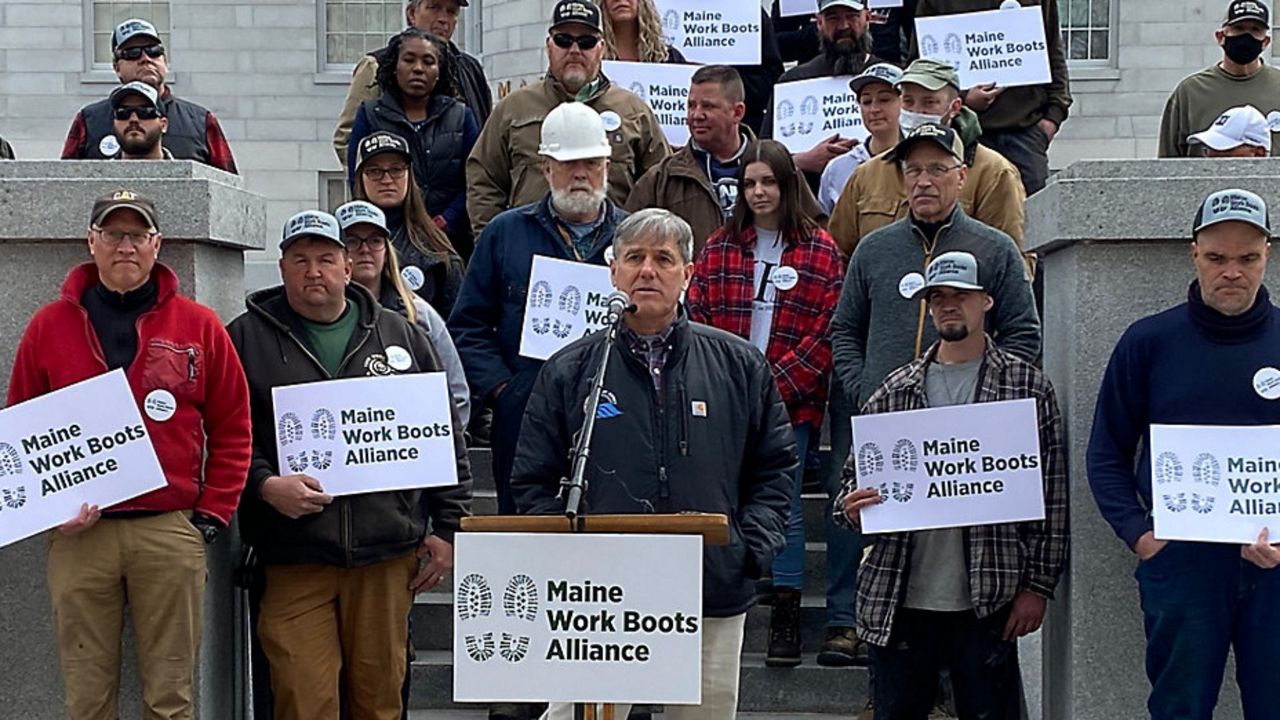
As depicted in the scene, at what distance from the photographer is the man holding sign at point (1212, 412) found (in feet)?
18.9

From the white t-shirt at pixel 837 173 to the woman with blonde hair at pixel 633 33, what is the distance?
140 cm

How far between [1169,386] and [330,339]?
285cm

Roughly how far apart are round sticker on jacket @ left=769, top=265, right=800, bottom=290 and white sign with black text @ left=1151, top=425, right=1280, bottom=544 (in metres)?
2.19

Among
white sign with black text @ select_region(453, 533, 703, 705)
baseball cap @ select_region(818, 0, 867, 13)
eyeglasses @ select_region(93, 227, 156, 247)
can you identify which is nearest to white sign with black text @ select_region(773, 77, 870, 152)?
baseball cap @ select_region(818, 0, 867, 13)

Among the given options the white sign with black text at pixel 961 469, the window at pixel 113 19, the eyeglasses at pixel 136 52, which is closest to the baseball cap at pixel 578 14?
the eyeglasses at pixel 136 52

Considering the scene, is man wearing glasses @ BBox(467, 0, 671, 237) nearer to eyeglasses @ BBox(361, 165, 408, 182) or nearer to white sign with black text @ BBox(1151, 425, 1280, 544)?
eyeglasses @ BBox(361, 165, 408, 182)

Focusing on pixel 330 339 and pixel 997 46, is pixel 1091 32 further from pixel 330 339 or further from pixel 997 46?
pixel 330 339

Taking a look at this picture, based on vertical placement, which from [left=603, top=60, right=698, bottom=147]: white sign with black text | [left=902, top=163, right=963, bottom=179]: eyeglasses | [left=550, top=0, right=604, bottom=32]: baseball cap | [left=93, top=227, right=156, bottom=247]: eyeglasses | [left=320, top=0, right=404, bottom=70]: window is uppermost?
[left=320, top=0, right=404, bottom=70]: window

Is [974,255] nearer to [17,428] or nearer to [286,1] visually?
[17,428]

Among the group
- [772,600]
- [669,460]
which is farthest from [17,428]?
[772,600]

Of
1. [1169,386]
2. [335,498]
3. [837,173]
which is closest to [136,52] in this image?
[837,173]

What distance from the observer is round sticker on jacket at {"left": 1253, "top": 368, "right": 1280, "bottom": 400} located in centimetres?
573

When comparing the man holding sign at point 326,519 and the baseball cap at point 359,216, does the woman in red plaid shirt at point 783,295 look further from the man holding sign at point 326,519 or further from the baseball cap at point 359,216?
the man holding sign at point 326,519

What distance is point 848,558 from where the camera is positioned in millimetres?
7418
